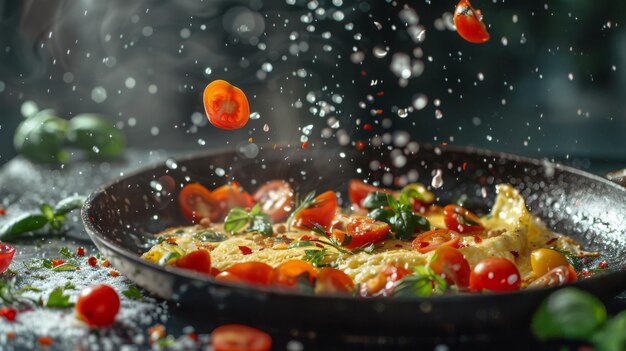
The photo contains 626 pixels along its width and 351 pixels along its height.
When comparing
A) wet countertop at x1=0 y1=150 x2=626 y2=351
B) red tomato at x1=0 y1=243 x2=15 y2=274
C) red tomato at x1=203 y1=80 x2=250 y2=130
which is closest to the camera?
wet countertop at x1=0 y1=150 x2=626 y2=351

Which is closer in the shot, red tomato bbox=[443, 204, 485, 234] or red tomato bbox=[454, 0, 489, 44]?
red tomato bbox=[454, 0, 489, 44]

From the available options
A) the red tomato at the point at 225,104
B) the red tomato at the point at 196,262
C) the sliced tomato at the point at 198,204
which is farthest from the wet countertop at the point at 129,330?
the red tomato at the point at 225,104

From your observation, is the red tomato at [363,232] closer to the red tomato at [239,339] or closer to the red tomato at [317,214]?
the red tomato at [317,214]

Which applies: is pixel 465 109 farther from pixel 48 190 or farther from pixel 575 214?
pixel 48 190

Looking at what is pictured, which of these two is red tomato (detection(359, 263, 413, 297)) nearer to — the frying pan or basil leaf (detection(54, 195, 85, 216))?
the frying pan

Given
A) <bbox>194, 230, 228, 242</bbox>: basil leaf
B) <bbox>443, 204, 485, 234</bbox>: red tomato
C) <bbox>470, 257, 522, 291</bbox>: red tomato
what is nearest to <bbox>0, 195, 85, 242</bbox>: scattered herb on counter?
<bbox>194, 230, 228, 242</bbox>: basil leaf
